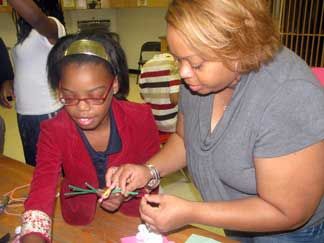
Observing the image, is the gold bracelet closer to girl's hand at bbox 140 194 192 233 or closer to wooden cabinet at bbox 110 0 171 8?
girl's hand at bbox 140 194 192 233

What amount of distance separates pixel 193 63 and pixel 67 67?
0.47 metres

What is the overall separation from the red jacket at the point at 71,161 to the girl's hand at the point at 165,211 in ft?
1.03

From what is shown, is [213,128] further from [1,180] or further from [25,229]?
[1,180]

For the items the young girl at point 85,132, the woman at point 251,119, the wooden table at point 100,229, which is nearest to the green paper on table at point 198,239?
the wooden table at point 100,229

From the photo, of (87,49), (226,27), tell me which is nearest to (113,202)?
(87,49)

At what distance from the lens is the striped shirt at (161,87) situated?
2.61 metres

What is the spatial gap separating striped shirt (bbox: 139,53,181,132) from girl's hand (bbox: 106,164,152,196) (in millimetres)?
1489

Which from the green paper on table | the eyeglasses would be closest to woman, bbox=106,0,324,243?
the green paper on table

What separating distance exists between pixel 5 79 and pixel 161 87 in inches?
42.2

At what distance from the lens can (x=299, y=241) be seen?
1.11 m

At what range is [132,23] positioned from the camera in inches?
302

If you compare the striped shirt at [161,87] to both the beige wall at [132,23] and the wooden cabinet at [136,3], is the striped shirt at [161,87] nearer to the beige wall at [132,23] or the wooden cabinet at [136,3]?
the wooden cabinet at [136,3]

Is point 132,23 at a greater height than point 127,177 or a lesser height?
lesser

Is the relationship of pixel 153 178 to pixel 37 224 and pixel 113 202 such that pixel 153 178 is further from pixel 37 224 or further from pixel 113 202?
pixel 37 224
